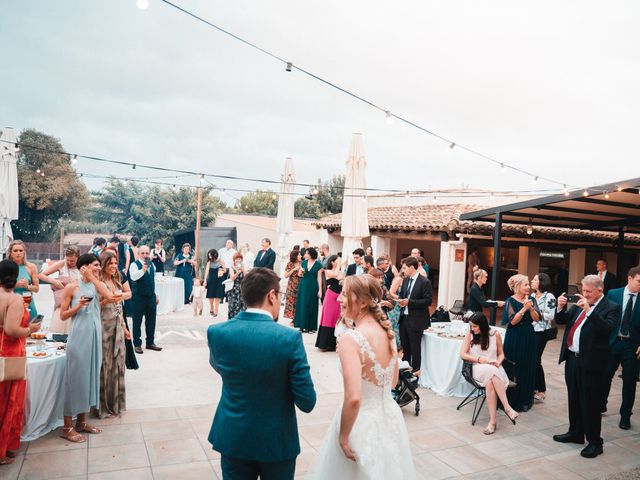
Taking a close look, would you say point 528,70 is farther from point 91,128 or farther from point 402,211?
point 91,128

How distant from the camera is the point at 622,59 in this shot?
43.1 feet

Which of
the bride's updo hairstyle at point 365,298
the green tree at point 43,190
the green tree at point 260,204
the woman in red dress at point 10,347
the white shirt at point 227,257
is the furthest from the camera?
the green tree at point 260,204

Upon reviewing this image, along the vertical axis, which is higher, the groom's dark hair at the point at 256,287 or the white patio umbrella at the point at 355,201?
the white patio umbrella at the point at 355,201

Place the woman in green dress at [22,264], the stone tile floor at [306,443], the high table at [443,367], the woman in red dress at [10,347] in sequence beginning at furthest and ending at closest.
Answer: the high table at [443,367] → the woman in green dress at [22,264] → the stone tile floor at [306,443] → the woman in red dress at [10,347]

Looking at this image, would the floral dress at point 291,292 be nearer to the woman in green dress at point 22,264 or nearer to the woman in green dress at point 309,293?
the woman in green dress at point 309,293

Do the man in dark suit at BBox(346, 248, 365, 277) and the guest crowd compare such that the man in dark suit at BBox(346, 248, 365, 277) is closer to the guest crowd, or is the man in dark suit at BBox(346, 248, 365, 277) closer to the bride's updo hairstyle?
the guest crowd

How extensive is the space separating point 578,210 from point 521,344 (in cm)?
601

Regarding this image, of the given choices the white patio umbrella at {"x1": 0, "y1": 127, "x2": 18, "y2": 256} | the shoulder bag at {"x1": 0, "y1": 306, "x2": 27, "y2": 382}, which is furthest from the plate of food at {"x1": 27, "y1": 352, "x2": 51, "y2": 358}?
the white patio umbrella at {"x1": 0, "y1": 127, "x2": 18, "y2": 256}

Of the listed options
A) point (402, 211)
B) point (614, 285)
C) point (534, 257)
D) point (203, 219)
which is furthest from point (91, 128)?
point (614, 285)

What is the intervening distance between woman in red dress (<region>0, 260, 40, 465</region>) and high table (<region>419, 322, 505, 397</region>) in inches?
175

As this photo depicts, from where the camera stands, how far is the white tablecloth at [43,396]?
378cm

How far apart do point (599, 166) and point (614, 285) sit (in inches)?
1158

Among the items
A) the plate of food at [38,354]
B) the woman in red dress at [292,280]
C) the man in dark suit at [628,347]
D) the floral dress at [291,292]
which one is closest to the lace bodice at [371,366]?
the plate of food at [38,354]

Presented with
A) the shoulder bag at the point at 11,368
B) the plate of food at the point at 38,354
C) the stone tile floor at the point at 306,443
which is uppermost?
the shoulder bag at the point at 11,368
